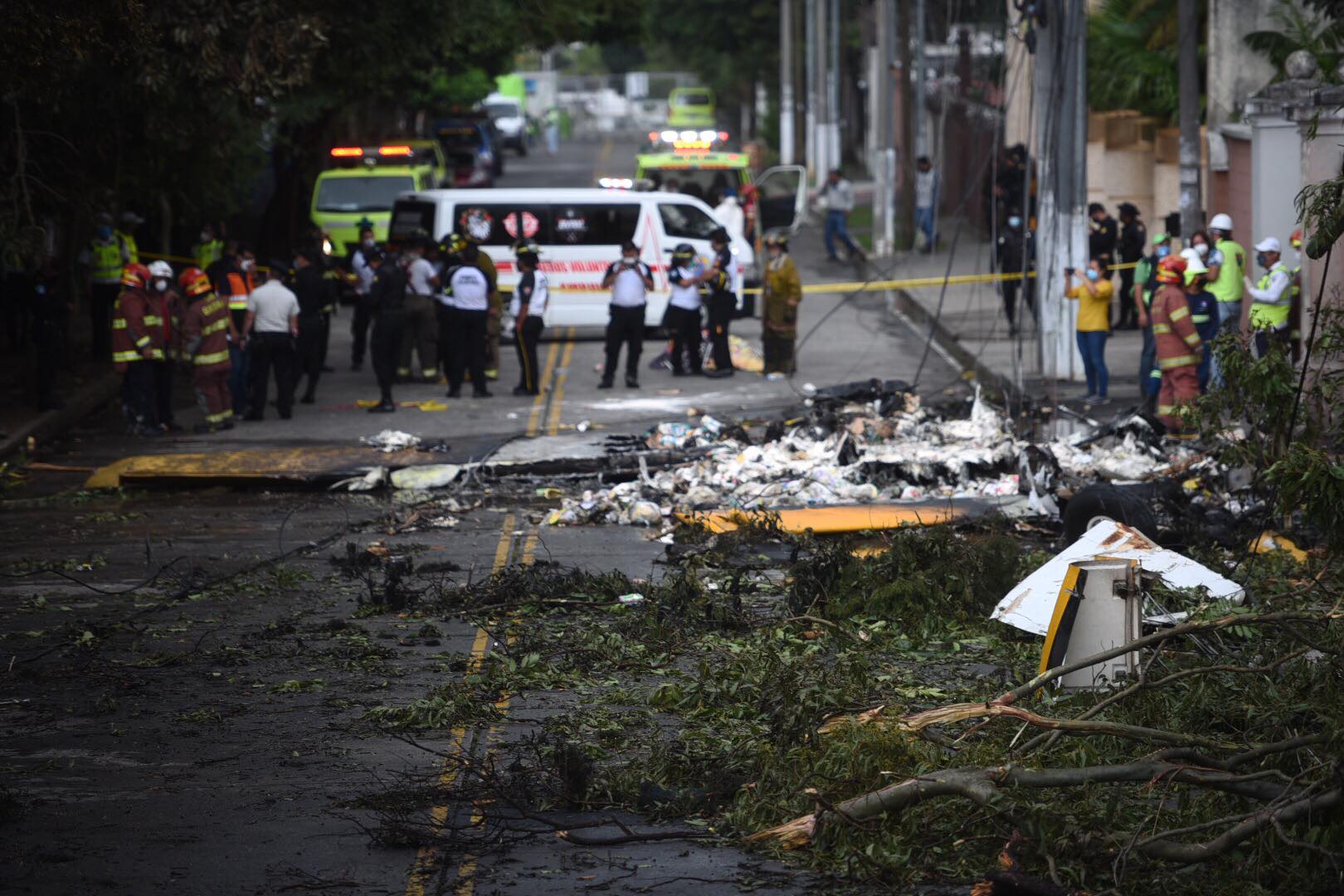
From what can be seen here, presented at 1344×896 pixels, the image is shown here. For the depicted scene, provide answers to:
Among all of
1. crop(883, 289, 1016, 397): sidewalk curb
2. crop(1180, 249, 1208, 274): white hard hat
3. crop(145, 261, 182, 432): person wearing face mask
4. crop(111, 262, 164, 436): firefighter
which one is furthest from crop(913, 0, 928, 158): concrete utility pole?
crop(111, 262, 164, 436): firefighter

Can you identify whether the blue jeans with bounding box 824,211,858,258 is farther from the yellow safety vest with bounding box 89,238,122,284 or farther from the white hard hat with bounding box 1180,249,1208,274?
the white hard hat with bounding box 1180,249,1208,274

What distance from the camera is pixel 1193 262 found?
1578cm

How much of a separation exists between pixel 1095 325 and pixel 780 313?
13.4 ft

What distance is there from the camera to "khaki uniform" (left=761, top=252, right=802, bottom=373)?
65.2 ft

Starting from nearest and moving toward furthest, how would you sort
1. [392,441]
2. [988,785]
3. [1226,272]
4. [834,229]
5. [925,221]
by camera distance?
[988,785]
[392,441]
[1226,272]
[925,221]
[834,229]

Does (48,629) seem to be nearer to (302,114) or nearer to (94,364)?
(94,364)

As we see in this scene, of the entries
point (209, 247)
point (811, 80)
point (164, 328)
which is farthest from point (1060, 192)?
point (811, 80)

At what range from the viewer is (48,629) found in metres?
9.83

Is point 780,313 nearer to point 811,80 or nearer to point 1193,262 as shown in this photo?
point 1193,262

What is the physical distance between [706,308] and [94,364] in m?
7.88

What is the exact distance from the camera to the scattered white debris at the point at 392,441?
622 inches

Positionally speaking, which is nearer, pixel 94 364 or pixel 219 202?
pixel 94 364

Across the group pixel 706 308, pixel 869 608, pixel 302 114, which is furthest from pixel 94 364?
pixel 869 608

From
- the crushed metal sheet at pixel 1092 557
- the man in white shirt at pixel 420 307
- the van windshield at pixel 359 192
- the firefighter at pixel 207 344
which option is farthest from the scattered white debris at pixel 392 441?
the van windshield at pixel 359 192
